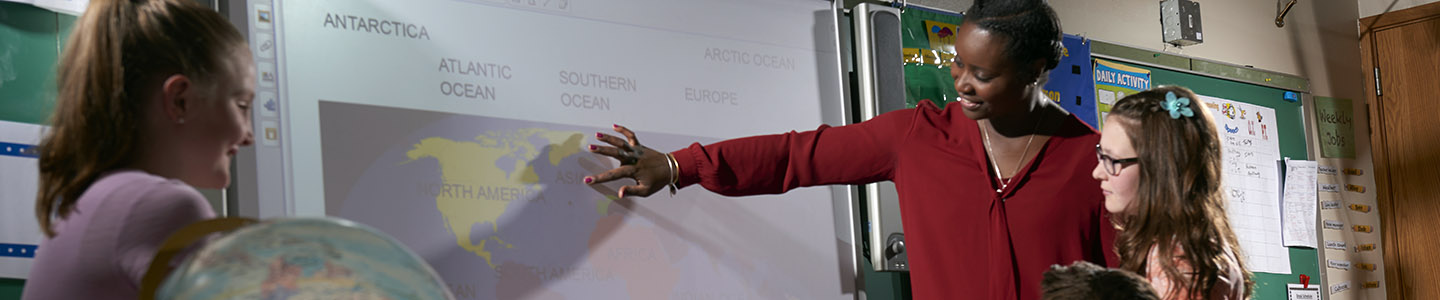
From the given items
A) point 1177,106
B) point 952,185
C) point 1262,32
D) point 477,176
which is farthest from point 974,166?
point 1262,32

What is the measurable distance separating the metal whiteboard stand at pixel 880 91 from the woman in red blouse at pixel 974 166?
0.43m

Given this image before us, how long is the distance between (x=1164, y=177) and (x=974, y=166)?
0.33 metres

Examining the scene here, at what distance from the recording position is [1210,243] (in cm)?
166

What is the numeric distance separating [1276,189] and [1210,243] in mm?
2211

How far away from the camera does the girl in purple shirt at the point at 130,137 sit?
0.90m

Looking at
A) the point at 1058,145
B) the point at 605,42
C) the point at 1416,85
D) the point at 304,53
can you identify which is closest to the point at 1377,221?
the point at 1416,85

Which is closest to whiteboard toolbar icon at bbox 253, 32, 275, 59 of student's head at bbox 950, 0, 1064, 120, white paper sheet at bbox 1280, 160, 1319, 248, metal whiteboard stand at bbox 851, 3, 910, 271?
student's head at bbox 950, 0, 1064, 120

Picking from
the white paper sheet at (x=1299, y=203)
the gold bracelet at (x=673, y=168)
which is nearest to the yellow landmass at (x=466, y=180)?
the gold bracelet at (x=673, y=168)

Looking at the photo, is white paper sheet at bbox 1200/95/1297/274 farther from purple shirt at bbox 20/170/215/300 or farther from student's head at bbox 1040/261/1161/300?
purple shirt at bbox 20/170/215/300

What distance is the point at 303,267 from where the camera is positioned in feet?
2.09

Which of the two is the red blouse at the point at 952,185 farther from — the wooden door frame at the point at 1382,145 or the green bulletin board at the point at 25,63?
the wooden door frame at the point at 1382,145

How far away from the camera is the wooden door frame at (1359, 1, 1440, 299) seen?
3.98 metres

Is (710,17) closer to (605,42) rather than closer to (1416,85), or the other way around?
(605,42)

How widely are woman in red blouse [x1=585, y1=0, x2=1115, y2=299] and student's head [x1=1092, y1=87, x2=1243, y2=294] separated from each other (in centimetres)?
12
